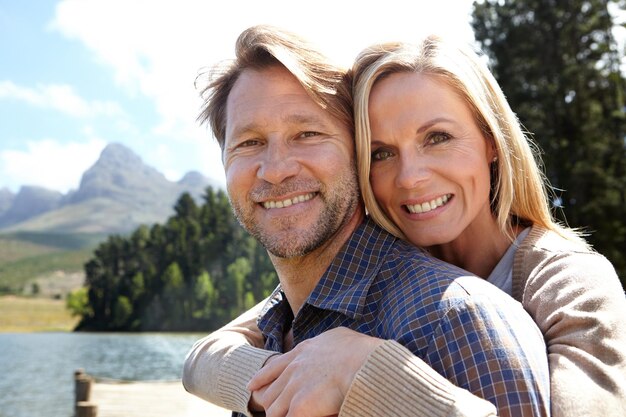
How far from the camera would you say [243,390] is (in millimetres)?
2068

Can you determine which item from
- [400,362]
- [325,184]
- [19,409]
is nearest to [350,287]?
[325,184]

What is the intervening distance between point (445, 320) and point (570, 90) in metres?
25.1

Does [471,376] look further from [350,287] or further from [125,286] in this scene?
[125,286]

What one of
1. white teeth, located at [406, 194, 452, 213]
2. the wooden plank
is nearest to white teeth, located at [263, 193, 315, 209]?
white teeth, located at [406, 194, 452, 213]

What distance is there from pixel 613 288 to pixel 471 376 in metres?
0.69

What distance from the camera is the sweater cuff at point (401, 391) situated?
1.35m

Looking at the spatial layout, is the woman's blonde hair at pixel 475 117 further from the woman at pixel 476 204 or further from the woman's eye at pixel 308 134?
the woman's eye at pixel 308 134

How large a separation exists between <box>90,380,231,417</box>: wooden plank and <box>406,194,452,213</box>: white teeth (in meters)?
8.27

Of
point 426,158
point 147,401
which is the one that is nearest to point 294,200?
point 426,158

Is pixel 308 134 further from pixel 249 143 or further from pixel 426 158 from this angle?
pixel 426 158

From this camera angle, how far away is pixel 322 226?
7.23 ft

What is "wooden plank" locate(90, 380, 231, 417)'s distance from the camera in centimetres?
1128

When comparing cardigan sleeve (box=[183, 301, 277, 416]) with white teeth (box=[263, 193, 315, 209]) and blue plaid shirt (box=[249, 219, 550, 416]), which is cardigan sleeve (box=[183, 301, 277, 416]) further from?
white teeth (box=[263, 193, 315, 209])

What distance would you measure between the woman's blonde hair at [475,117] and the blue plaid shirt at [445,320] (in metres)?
0.35
